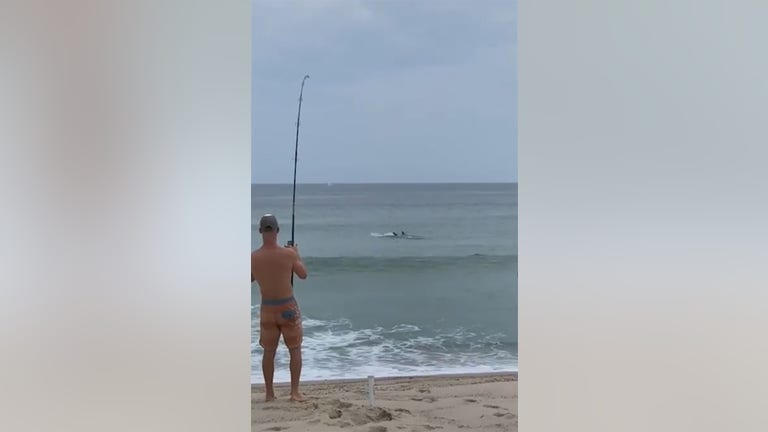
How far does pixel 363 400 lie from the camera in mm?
3379

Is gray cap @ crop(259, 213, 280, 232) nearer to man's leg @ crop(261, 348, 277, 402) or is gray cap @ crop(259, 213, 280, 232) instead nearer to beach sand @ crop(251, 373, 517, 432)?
man's leg @ crop(261, 348, 277, 402)

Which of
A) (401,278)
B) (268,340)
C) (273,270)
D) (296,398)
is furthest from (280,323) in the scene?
(401,278)

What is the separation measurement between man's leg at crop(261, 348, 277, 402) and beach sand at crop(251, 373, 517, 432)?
0.12 ft

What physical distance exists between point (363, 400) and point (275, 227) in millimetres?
936

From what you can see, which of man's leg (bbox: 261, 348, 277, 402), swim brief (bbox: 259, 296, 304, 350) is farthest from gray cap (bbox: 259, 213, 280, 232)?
man's leg (bbox: 261, 348, 277, 402)

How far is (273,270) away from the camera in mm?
2971

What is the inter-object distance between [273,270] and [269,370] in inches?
18.1

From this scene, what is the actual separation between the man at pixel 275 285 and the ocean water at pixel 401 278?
112 centimetres

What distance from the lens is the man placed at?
2.97m

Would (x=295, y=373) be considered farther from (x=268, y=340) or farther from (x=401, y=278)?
(x=401, y=278)

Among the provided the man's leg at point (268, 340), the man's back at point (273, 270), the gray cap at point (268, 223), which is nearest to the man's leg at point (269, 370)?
the man's leg at point (268, 340)

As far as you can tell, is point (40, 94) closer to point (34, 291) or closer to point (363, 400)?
point (34, 291)

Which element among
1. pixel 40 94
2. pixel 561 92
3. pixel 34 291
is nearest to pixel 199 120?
pixel 40 94

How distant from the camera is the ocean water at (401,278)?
202 inches
